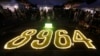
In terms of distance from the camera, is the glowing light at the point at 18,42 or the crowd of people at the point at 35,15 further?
the crowd of people at the point at 35,15

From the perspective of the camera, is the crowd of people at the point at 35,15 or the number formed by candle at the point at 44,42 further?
the crowd of people at the point at 35,15

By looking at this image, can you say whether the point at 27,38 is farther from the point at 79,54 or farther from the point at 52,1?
the point at 52,1

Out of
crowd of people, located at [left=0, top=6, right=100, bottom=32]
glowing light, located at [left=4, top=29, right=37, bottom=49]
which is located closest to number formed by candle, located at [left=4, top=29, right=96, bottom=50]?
glowing light, located at [left=4, top=29, right=37, bottom=49]

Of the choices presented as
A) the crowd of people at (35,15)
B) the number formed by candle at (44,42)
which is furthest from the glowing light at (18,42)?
the crowd of people at (35,15)

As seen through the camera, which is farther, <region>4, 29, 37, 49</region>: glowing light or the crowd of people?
the crowd of people

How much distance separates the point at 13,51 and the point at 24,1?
1318 centimetres

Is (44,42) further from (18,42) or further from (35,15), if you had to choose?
(35,15)

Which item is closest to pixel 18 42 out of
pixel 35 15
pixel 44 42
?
pixel 44 42

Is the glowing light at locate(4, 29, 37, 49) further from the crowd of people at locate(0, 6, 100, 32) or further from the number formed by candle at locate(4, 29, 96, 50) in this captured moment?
the crowd of people at locate(0, 6, 100, 32)

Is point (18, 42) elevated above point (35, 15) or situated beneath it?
elevated above

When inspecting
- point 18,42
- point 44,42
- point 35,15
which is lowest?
point 35,15

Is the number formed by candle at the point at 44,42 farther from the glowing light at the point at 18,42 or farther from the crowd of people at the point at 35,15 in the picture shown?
the crowd of people at the point at 35,15

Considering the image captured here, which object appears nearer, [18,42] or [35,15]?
[18,42]

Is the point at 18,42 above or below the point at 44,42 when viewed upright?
above
